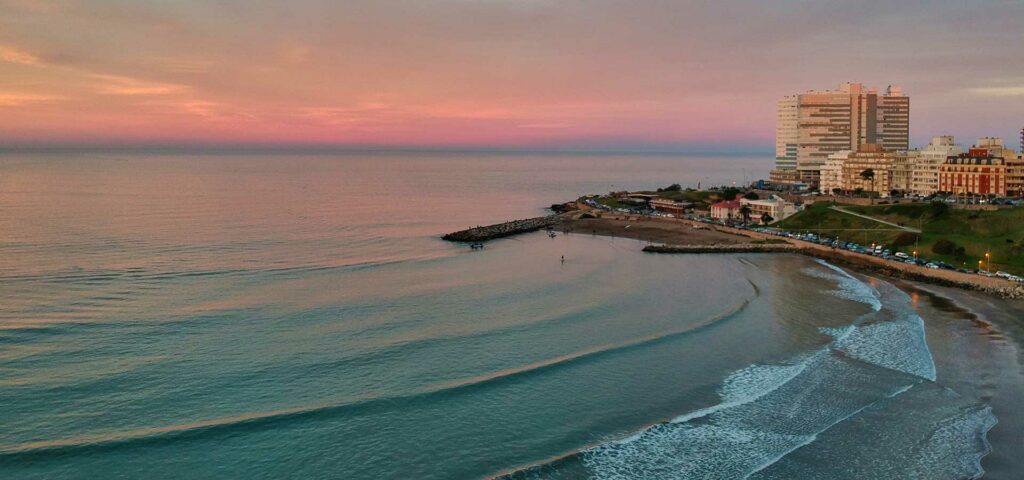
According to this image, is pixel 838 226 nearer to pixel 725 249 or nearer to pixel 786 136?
pixel 725 249

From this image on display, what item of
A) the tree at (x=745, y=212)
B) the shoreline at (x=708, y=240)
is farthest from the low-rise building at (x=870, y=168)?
the shoreline at (x=708, y=240)

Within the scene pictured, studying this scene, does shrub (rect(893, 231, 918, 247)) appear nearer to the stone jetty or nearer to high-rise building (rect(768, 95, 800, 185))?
the stone jetty

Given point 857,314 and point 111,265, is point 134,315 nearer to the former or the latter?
point 111,265

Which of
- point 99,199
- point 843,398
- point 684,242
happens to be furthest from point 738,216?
point 99,199

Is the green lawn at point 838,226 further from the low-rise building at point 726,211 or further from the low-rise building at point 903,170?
the low-rise building at point 903,170

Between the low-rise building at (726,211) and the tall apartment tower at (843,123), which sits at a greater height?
the tall apartment tower at (843,123)

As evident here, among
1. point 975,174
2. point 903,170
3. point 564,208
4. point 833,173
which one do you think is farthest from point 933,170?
point 564,208

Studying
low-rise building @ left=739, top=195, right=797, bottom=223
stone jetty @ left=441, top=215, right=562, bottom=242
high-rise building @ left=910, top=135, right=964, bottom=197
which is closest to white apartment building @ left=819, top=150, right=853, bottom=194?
high-rise building @ left=910, top=135, right=964, bottom=197
